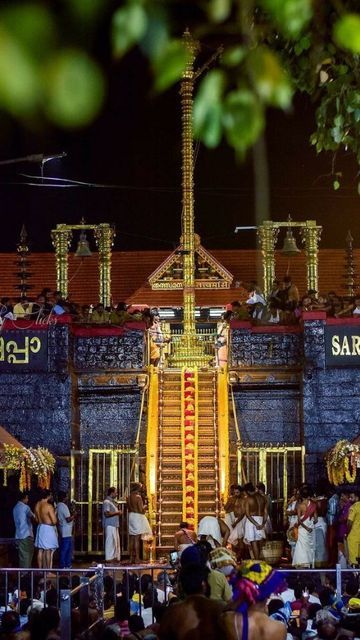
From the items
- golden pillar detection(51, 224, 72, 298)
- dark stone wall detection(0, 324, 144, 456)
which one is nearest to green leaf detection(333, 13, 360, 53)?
dark stone wall detection(0, 324, 144, 456)

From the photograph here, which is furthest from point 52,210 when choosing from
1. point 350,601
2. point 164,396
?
point 350,601

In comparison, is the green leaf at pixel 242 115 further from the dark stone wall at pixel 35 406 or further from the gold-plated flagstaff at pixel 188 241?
the gold-plated flagstaff at pixel 188 241

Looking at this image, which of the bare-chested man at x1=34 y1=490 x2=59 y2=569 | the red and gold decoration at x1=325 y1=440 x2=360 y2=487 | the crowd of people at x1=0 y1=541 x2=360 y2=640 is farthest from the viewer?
the red and gold decoration at x1=325 y1=440 x2=360 y2=487

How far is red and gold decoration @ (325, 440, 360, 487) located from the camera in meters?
24.3

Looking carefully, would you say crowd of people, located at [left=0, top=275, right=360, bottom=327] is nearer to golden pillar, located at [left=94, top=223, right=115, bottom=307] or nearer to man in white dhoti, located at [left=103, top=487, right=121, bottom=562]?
golden pillar, located at [left=94, top=223, right=115, bottom=307]

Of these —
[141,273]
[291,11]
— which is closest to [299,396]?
[141,273]

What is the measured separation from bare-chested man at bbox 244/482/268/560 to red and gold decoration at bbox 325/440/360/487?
A: 68.8 inches

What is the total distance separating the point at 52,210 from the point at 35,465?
1426 centimetres

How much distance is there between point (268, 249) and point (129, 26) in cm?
2618

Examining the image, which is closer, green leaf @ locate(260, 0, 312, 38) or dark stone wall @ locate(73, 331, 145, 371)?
green leaf @ locate(260, 0, 312, 38)

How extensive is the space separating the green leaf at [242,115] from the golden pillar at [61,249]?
80.4 feet

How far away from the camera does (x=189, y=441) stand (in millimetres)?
26344

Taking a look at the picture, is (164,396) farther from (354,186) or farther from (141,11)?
(141,11)

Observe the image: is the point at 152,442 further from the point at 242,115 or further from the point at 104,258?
the point at 242,115
